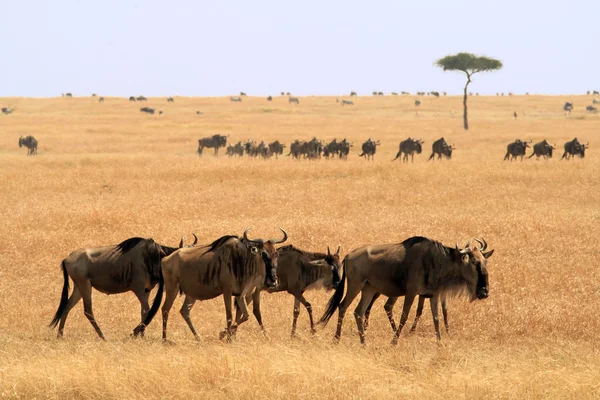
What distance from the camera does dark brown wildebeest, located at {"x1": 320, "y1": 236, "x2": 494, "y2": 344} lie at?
10242 millimetres

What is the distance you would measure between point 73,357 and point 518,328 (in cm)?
587

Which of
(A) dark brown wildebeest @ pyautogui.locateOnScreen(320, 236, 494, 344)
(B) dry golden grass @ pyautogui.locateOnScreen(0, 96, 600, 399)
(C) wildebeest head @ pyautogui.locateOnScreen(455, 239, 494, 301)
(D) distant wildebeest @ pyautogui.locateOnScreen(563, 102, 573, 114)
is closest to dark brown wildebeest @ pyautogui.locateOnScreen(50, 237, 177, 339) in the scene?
(B) dry golden grass @ pyautogui.locateOnScreen(0, 96, 600, 399)

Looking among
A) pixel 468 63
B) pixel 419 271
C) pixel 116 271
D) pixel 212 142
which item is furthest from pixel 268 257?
pixel 468 63

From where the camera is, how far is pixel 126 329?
11367mm

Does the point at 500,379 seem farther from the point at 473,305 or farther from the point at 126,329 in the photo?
the point at 126,329

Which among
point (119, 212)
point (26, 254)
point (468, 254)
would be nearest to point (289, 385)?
point (468, 254)

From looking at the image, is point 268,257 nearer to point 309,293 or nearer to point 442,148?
point 309,293

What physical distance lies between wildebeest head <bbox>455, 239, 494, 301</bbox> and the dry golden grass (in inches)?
28.4

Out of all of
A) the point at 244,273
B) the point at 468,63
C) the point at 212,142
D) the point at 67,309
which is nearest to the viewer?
the point at 244,273

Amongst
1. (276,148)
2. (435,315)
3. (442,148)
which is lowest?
(276,148)

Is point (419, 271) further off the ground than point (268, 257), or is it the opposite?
point (268, 257)

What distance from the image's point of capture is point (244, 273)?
10359 mm

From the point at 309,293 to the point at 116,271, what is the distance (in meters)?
3.86

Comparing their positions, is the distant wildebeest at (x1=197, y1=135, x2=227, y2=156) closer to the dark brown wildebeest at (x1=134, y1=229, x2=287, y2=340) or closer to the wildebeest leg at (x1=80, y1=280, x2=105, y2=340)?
the wildebeest leg at (x1=80, y1=280, x2=105, y2=340)
